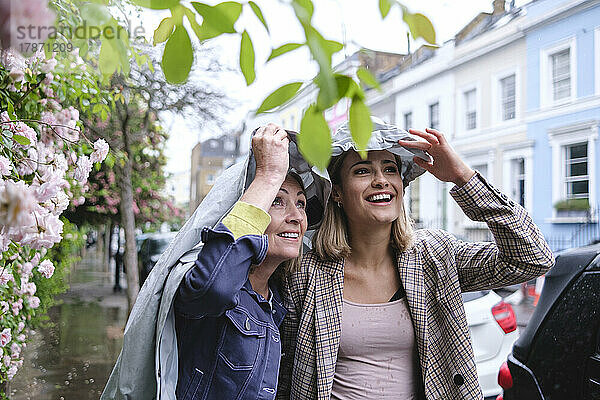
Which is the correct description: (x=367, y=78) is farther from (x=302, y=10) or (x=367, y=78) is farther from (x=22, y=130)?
(x=22, y=130)

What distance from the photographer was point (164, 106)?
902 cm

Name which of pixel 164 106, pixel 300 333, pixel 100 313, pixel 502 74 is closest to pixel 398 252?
pixel 300 333

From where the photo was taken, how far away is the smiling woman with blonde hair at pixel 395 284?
6.74 ft

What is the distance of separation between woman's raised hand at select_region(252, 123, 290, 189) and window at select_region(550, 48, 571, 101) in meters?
16.6

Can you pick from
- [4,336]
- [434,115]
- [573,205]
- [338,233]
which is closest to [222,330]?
[338,233]

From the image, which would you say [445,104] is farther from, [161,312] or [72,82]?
[161,312]

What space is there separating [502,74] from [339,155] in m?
18.1

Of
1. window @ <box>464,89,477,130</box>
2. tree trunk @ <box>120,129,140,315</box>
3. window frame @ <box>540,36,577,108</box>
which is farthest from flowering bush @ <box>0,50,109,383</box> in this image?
window @ <box>464,89,477,130</box>

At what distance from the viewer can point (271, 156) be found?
1869mm

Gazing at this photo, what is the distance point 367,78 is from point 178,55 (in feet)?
0.91

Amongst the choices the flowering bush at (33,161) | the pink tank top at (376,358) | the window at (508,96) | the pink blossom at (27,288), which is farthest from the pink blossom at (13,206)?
the window at (508,96)

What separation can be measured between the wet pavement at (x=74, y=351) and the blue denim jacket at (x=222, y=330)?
381 centimetres

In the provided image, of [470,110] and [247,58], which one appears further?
[470,110]

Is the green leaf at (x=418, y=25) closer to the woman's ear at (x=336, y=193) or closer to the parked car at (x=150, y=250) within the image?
the woman's ear at (x=336, y=193)
